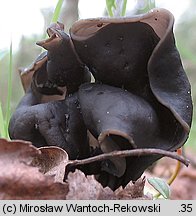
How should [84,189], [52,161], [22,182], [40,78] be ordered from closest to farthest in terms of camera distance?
[22,182]
[84,189]
[52,161]
[40,78]

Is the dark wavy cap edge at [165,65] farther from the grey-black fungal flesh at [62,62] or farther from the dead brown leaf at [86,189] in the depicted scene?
the dead brown leaf at [86,189]

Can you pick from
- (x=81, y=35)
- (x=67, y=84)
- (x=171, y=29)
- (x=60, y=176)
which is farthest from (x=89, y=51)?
(x=60, y=176)

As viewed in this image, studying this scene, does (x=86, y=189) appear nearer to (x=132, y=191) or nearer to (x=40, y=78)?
(x=132, y=191)

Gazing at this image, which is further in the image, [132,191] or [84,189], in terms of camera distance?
[132,191]

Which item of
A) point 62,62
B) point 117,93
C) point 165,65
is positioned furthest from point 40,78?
point 165,65

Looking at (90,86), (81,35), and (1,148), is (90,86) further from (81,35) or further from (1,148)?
(1,148)

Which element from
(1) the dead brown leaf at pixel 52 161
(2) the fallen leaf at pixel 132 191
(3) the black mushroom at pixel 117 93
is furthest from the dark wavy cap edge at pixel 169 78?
(1) the dead brown leaf at pixel 52 161
